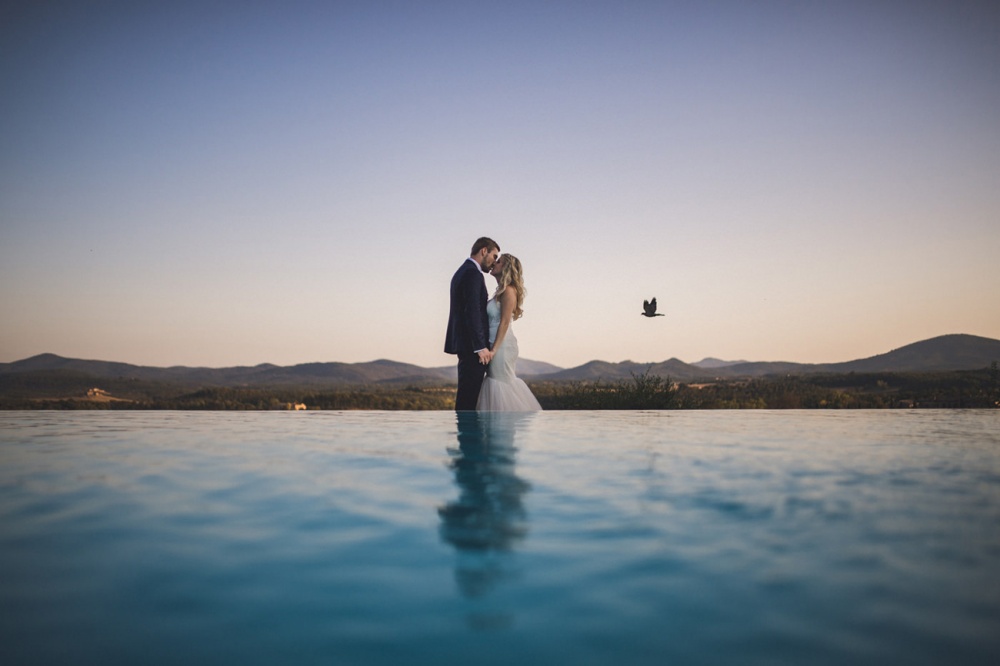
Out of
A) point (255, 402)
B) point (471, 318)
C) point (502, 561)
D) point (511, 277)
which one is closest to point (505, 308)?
point (511, 277)

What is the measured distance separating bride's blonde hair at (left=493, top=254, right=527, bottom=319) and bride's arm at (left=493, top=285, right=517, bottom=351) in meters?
0.05

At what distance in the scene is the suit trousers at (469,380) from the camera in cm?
771

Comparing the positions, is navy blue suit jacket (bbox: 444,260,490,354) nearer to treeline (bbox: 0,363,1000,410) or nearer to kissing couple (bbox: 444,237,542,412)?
kissing couple (bbox: 444,237,542,412)

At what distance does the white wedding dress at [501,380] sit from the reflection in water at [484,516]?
128 inches

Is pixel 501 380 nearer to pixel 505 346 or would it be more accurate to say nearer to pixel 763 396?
pixel 505 346

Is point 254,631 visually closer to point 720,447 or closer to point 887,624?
point 887,624

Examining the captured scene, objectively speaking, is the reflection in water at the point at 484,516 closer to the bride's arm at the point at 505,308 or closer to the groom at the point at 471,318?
the groom at the point at 471,318

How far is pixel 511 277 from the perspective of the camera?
25.6 feet

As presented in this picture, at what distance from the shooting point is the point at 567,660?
134 cm

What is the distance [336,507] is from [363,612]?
1.15 m

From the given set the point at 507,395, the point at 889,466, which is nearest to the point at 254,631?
the point at 889,466

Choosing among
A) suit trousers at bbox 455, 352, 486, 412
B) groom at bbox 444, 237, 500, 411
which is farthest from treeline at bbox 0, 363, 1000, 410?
groom at bbox 444, 237, 500, 411

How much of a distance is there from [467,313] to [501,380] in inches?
54.9

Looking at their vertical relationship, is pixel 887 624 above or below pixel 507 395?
below
